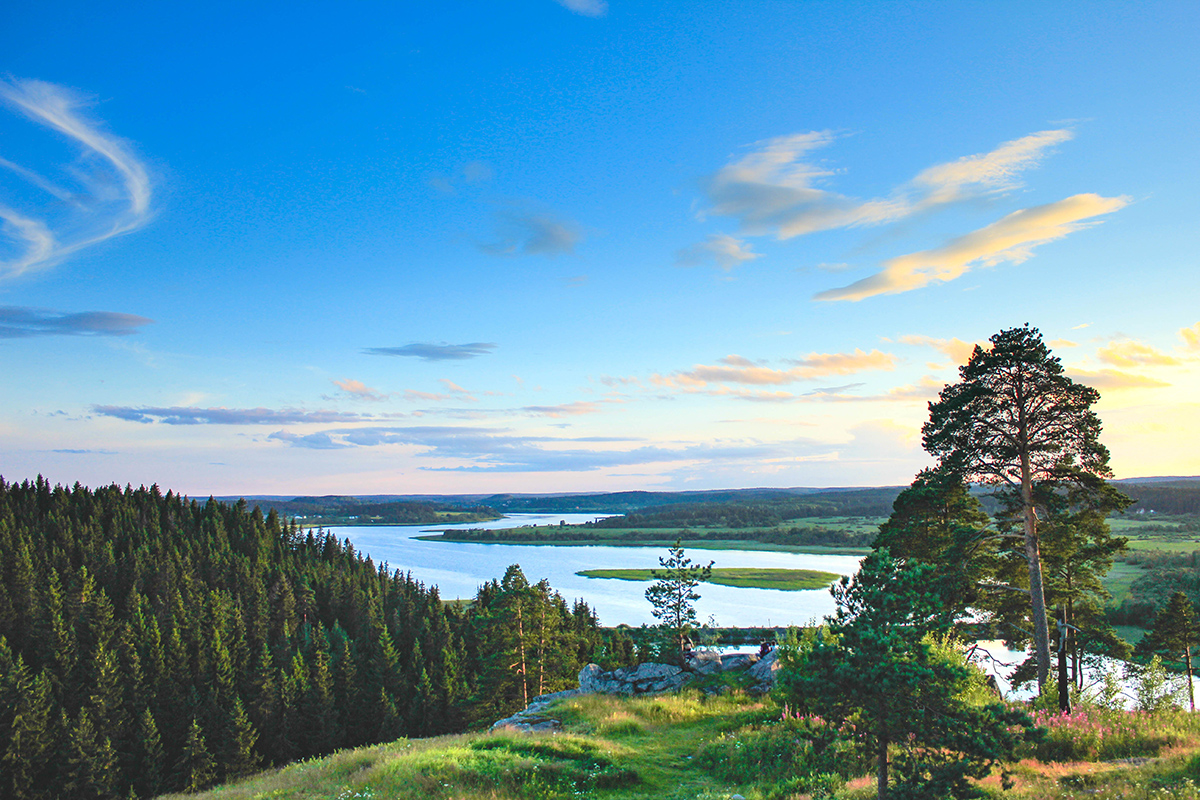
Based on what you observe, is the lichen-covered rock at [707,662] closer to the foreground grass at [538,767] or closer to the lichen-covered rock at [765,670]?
the lichen-covered rock at [765,670]

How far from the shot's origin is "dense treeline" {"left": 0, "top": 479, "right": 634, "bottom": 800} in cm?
5388

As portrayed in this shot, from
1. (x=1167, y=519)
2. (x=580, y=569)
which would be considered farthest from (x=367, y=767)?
(x=1167, y=519)

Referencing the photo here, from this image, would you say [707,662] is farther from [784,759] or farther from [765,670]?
[784,759]

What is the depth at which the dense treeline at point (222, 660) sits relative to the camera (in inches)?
2121

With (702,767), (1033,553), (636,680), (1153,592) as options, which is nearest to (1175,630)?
(1033,553)

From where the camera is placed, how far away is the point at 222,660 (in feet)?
222

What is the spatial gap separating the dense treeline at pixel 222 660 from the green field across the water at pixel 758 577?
2157 inches

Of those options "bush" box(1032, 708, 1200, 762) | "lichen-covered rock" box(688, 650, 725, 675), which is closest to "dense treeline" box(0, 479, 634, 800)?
"lichen-covered rock" box(688, 650, 725, 675)

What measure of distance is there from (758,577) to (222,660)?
331 feet

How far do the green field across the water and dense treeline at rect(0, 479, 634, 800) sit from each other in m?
54.8

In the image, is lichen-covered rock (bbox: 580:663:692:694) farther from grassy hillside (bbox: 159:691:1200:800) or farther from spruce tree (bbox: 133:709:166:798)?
spruce tree (bbox: 133:709:166:798)

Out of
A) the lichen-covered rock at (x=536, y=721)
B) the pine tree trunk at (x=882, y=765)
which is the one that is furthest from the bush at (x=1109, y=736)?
the lichen-covered rock at (x=536, y=721)

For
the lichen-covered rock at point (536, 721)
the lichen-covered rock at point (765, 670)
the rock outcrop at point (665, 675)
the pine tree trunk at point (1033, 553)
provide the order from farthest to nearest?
the rock outcrop at point (665, 675)
the lichen-covered rock at point (765, 670)
the lichen-covered rock at point (536, 721)
the pine tree trunk at point (1033, 553)

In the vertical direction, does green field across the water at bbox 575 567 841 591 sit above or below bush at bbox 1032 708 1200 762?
below
